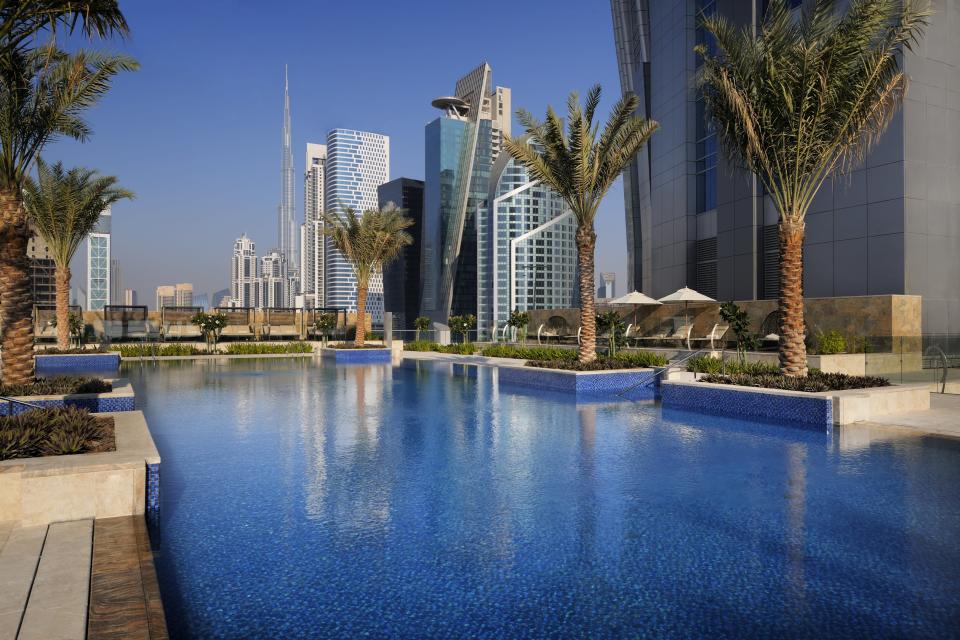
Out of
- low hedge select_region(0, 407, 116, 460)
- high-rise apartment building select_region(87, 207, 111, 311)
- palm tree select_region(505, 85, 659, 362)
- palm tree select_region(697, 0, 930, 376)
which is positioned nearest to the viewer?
low hedge select_region(0, 407, 116, 460)

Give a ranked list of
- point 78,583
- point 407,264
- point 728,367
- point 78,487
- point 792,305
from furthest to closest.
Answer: point 407,264, point 728,367, point 792,305, point 78,487, point 78,583

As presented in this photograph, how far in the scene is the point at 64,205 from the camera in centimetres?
2359

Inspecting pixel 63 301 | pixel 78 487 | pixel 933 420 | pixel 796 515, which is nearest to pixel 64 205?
pixel 63 301

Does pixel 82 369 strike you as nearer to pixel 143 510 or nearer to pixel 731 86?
pixel 143 510

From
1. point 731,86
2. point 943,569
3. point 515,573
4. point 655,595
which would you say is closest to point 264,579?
point 515,573

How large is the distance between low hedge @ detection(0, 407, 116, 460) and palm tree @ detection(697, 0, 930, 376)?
12.6 m

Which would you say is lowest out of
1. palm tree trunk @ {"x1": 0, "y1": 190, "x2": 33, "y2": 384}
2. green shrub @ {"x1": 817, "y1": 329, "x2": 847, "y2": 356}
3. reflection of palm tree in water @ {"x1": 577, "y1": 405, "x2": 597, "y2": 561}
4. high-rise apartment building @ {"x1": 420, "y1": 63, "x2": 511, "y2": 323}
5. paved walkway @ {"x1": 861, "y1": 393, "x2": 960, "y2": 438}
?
reflection of palm tree in water @ {"x1": 577, "y1": 405, "x2": 597, "y2": 561}

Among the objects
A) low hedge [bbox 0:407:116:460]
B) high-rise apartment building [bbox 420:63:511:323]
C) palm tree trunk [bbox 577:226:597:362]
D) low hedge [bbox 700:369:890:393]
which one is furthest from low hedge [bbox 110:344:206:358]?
high-rise apartment building [bbox 420:63:511:323]

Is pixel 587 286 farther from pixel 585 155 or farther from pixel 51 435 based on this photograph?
pixel 51 435

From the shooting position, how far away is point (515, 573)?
4.70 metres

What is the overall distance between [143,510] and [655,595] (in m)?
4.47

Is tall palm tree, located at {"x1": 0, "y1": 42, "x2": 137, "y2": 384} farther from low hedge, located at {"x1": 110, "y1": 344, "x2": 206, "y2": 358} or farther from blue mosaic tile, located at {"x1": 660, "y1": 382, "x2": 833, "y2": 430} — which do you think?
low hedge, located at {"x1": 110, "y1": 344, "x2": 206, "y2": 358}

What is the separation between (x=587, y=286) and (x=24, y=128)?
13.2 m

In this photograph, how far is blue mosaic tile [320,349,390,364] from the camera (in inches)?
1159
